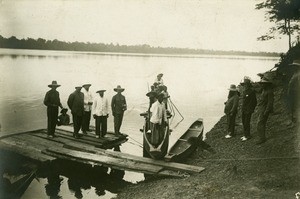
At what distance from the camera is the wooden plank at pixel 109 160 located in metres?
9.02

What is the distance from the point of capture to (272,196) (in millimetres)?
6492

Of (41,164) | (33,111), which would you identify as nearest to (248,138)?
(41,164)

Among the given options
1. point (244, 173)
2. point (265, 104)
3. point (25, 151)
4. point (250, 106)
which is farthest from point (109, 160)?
point (265, 104)

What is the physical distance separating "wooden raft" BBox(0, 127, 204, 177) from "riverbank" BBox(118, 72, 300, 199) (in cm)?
46

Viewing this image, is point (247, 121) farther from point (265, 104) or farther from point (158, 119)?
point (158, 119)

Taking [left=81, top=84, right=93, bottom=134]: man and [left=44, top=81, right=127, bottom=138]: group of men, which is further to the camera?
[left=81, top=84, right=93, bottom=134]: man

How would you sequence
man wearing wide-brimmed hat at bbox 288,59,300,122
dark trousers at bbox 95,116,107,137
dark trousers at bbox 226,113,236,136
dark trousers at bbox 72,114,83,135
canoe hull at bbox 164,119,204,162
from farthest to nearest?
1. dark trousers at bbox 95,116,107,137
2. dark trousers at bbox 72,114,83,135
3. dark trousers at bbox 226,113,236,136
4. canoe hull at bbox 164,119,204,162
5. man wearing wide-brimmed hat at bbox 288,59,300,122

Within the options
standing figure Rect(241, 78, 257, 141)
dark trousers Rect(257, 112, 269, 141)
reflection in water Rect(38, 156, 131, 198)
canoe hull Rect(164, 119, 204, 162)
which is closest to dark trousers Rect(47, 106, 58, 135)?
reflection in water Rect(38, 156, 131, 198)

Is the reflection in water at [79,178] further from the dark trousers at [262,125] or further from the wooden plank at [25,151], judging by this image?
the dark trousers at [262,125]

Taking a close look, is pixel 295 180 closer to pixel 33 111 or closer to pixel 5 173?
pixel 5 173

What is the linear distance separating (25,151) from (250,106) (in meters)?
7.32

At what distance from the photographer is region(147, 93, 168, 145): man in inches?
371

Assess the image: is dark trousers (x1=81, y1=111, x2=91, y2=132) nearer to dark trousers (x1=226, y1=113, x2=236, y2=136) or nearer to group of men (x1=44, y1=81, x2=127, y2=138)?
group of men (x1=44, y1=81, x2=127, y2=138)

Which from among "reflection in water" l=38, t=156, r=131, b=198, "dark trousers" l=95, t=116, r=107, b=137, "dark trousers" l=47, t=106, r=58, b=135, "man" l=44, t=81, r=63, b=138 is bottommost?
"reflection in water" l=38, t=156, r=131, b=198
